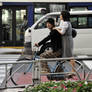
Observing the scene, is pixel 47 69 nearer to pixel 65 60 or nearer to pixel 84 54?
pixel 65 60

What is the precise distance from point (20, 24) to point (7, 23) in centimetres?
82

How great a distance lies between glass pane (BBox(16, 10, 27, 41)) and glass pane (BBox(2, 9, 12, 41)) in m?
0.44

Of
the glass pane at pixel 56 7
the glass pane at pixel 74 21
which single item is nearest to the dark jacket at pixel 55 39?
the glass pane at pixel 74 21

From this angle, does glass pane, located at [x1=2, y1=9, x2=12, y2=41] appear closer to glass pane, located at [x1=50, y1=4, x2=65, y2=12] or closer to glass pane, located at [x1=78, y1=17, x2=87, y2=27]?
glass pane, located at [x1=50, y1=4, x2=65, y2=12]

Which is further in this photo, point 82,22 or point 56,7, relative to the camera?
point 56,7

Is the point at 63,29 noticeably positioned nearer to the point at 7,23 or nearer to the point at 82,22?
the point at 82,22

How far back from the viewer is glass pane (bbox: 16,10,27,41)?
22.7 meters

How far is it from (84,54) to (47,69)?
8.59 m

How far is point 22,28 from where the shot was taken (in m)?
22.7

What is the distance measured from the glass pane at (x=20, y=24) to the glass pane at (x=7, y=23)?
44cm

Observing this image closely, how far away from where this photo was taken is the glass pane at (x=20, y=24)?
2267 cm

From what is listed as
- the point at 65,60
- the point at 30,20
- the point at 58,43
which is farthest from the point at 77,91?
the point at 30,20

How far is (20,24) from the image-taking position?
74.5ft

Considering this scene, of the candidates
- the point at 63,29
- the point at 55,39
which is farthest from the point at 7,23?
the point at 55,39
